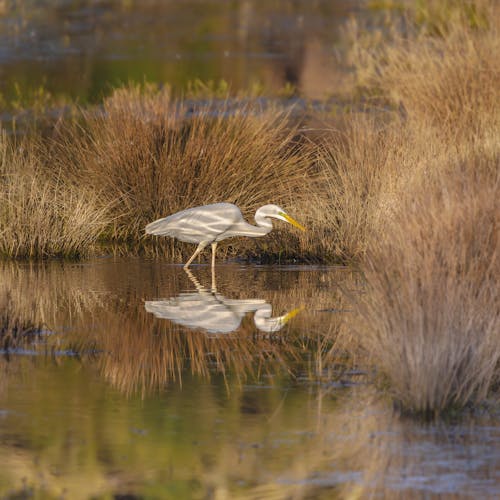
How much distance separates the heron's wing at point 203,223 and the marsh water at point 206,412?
1.18m

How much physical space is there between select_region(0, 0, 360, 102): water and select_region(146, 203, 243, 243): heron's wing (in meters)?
13.5

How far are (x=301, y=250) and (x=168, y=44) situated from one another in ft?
80.2

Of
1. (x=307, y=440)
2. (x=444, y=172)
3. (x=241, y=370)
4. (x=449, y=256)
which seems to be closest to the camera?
(x=307, y=440)

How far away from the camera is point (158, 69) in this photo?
32.9 meters

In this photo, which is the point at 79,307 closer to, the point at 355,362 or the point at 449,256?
the point at 355,362

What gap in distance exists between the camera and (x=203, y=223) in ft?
41.6

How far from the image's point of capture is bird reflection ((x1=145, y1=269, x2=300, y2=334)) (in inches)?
402

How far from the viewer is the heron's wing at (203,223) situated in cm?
1264

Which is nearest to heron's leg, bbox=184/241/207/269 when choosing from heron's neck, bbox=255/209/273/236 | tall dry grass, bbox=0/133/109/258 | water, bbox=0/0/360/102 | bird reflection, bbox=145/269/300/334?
heron's neck, bbox=255/209/273/236

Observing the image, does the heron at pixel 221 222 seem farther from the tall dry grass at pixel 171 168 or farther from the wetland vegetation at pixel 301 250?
the tall dry grass at pixel 171 168

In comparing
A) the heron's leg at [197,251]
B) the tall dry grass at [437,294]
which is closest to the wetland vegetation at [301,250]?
the tall dry grass at [437,294]

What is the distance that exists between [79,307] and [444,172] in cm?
310

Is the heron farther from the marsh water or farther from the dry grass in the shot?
the dry grass

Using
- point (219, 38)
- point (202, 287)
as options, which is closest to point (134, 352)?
point (202, 287)
